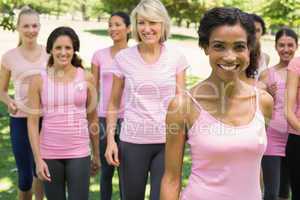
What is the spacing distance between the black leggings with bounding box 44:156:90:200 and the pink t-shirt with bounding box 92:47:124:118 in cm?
120

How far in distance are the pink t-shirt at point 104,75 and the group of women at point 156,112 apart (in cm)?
1

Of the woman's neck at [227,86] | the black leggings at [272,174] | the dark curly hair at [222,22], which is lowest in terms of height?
the black leggings at [272,174]

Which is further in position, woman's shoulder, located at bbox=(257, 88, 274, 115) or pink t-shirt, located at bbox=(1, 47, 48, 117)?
pink t-shirt, located at bbox=(1, 47, 48, 117)

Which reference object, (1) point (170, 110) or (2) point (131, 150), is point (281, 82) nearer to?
(2) point (131, 150)

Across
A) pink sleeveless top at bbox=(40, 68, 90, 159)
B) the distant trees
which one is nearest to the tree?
pink sleeveless top at bbox=(40, 68, 90, 159)

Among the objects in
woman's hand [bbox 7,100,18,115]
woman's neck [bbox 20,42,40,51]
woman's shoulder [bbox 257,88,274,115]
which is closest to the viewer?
woman's shoulder [bbox 257,88,274,115]

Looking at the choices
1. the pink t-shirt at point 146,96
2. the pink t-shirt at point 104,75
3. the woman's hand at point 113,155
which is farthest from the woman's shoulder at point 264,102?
the pink t-shirt at point 104,75

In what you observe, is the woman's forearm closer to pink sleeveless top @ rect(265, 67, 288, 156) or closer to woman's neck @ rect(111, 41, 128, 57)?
woman's neck @ rect(111, 41, 128, 57)

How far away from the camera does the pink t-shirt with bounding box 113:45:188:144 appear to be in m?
3.54

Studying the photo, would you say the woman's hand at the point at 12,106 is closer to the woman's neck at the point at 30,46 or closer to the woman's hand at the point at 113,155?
the woman's neck at the point at 30,46

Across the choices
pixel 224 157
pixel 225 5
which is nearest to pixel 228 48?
pixel 224 157

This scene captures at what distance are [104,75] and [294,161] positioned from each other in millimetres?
2074

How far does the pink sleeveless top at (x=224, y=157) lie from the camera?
2115 mm

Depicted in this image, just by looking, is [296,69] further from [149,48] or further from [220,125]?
[220,125]
